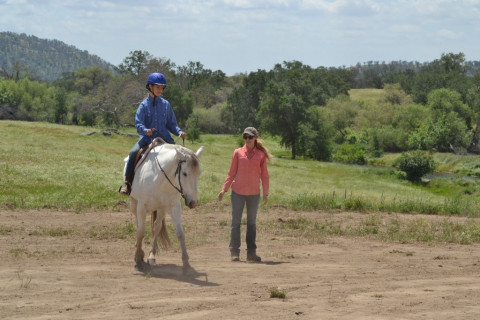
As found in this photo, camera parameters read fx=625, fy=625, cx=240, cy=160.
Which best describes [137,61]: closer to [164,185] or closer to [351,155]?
[351,155]

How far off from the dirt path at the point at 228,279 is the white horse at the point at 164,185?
2.21 ft

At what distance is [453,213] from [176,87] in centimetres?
7798

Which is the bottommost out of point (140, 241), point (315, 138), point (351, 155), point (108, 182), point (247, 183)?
point (351, 155)

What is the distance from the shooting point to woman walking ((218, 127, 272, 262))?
39.1 feet

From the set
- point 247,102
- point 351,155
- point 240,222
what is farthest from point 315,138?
point 240,222

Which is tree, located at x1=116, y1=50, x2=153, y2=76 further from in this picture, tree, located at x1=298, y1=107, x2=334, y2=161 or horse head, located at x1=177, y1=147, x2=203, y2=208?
horse head, located at x1=177, y1=147, x2=203, y2=208

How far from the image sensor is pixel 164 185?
1049 cm

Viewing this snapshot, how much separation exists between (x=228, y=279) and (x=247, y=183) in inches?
99.2

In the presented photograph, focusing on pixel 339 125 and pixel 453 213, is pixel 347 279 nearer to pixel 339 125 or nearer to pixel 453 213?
pixel 453 213

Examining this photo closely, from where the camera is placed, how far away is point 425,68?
156125 millimetres

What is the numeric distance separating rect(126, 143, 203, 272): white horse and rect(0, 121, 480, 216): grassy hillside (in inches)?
325

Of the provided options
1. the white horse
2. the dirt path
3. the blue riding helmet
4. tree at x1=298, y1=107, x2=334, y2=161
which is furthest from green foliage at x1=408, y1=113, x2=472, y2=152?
the white horse

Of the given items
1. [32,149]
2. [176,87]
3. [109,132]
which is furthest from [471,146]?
[32,149]

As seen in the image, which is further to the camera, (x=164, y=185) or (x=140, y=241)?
(x=140, y=241)
